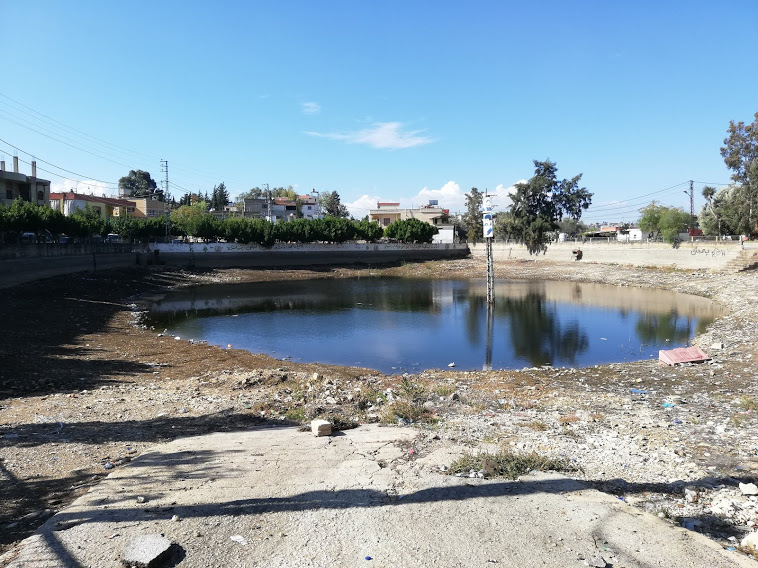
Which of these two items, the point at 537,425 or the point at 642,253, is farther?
the point at 642,253

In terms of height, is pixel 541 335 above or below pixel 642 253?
below

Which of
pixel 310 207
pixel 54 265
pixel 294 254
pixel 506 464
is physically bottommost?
pixel 506 464

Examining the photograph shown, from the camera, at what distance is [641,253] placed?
189 feet

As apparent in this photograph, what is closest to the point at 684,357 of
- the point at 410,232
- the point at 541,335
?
the point at 541,335

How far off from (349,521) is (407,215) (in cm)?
10642

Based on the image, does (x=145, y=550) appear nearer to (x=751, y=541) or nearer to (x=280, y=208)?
(x=751, y=541)

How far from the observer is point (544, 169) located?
79625 millimetres

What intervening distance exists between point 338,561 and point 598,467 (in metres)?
4.54

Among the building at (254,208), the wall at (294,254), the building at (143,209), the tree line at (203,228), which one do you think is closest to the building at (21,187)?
the tree line at (203,228)

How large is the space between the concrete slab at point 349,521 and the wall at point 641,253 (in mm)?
51176

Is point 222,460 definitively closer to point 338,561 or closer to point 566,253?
point 338,561

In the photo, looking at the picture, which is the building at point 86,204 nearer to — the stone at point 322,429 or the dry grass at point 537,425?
the stone at point 322,429

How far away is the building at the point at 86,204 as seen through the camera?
7594 centimetres

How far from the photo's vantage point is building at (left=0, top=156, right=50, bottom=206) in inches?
1969
